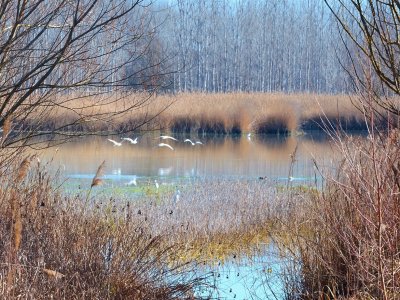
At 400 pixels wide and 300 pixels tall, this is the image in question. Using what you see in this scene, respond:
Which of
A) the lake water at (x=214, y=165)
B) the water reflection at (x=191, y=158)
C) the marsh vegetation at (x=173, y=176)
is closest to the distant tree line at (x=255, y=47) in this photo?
the marsh vegetation at (x=173, y=176)

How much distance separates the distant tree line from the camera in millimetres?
51853

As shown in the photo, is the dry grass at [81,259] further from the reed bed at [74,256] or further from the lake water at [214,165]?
the lake water at [214,165]

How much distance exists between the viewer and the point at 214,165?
54.5 ft

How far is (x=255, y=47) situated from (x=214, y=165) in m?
40.1

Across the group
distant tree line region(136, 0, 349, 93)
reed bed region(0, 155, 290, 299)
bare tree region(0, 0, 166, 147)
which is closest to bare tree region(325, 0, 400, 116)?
bare tree region(0, 0, 166, 147)

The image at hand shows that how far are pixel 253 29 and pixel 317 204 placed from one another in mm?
50605

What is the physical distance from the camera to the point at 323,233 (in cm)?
555

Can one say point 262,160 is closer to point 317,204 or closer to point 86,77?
point 317,204

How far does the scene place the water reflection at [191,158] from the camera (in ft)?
48.5

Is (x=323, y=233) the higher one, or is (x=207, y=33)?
(x=207, y=33)

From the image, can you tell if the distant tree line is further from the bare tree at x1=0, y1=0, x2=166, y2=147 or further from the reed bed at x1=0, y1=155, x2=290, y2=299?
the bare tree at x1=0, y1=0, x2=166, y2=147

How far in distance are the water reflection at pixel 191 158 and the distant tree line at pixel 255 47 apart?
27258mm

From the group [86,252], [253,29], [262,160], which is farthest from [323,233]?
[253,29]

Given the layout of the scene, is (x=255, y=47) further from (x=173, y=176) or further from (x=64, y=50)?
(x=64, y=50)
